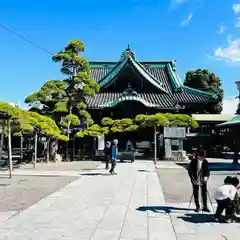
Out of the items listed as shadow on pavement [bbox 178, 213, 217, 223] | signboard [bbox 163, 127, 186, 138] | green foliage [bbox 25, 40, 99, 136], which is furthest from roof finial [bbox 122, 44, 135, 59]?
shadow on pavement [bbox 178, 213, 217, 223]

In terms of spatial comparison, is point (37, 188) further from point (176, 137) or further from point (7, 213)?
point (176, 137)

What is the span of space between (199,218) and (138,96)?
25326 mm

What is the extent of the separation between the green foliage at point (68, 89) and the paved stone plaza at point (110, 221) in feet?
55.6

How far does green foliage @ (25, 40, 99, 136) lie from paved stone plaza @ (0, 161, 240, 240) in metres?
16.9

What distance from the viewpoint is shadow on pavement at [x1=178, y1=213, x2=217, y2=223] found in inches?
308

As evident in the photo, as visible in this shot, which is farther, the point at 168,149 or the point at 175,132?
the point at 168,149

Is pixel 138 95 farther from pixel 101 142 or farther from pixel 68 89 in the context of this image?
pixel 68 89

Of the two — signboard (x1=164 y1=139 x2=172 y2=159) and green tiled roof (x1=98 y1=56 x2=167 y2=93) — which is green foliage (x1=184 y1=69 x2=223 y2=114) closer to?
green tiled roof (x1=98 y1=56 x2=167 y2=93)

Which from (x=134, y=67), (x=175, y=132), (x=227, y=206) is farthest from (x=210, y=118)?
(x=227, y=206)

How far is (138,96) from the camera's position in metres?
33.1

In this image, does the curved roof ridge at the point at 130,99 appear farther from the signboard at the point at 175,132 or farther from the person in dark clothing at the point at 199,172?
the person in dark clothing at the point at 199,172

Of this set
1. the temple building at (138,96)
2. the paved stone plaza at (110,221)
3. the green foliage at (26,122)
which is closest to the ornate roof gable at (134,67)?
the temple building at (138,96)

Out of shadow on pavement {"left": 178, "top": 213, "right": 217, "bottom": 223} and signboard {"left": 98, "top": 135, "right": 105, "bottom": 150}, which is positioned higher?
signboard {"left": 98, "top": 135, "right": 105, "bottom": 150}

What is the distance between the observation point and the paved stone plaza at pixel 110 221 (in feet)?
21.5
